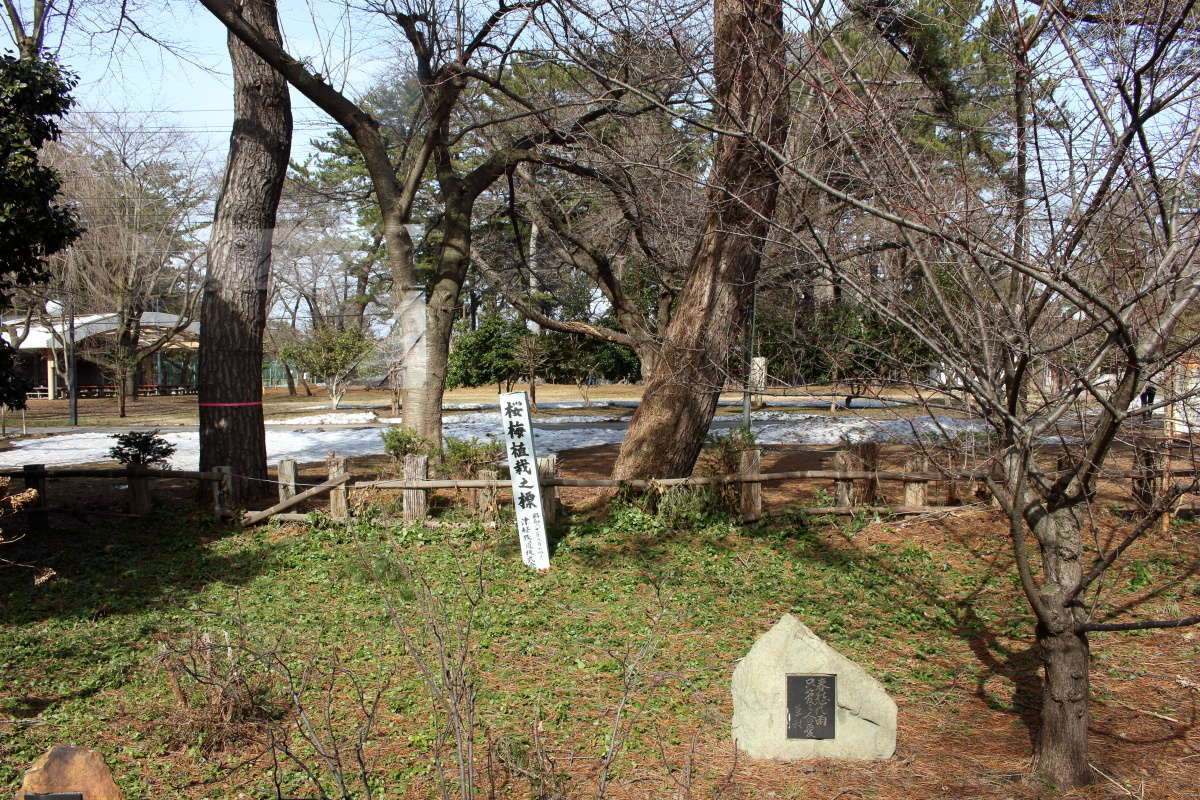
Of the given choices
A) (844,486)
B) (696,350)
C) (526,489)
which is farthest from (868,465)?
(526,489)

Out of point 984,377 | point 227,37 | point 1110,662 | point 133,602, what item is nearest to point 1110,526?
point 1110,662

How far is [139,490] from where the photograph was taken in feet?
29.5

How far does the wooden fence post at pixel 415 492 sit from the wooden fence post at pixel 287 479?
1.33 metres

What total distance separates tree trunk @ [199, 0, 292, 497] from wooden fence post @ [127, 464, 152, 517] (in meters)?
0.60

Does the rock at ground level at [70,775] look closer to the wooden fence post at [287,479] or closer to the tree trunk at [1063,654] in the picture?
the tree trunk at [1063,654]

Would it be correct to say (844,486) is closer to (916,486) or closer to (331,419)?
(916,486)

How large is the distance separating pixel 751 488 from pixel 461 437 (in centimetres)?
871

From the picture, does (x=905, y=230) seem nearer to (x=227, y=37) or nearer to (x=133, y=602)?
(x=133, y=602)

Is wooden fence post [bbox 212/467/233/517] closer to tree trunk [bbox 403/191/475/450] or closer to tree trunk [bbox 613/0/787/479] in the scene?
tree trunk [bbox 403/191/475/450]

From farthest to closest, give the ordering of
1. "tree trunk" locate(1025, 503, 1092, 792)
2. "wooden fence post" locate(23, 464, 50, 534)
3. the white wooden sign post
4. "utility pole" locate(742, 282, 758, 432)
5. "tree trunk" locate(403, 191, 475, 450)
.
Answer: "tree trunk" locate(403, 191, 475, 450), "wooden fence post" locate(23, 464, 50, 534), "utility pole" locate(742, 282, 758, 432), the white wooden sign post, "tree trunk" locate(1025, 503, 1092, 792)

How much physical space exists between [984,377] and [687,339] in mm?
4765

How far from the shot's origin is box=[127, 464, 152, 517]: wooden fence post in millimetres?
8906

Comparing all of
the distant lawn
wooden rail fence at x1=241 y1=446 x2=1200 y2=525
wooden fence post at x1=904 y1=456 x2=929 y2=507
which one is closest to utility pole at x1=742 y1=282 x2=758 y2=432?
wooden rail fence at x1=241 y1=446 x2=1200 y2=525

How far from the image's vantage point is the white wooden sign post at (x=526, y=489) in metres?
7.44
